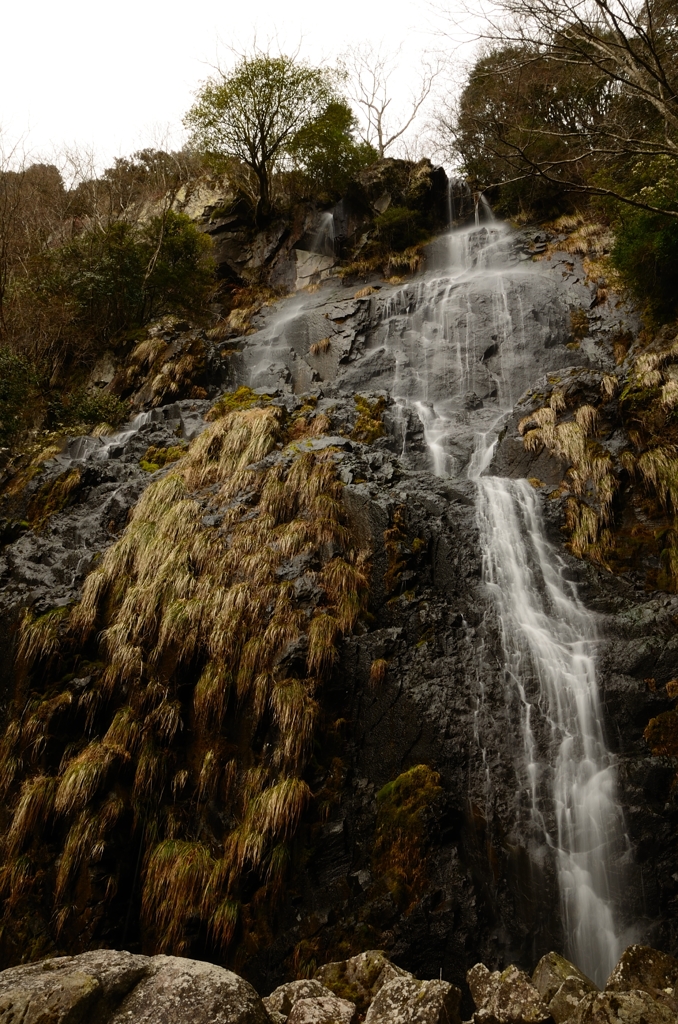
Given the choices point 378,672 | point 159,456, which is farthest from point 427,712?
point 159,456

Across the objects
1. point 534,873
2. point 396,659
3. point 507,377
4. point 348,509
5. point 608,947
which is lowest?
point 608,947

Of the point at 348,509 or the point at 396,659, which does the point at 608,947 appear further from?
the point at 348,509

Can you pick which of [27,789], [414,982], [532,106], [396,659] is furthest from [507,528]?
[532,106]

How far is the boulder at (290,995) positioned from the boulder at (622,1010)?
→ 1364 millimetres

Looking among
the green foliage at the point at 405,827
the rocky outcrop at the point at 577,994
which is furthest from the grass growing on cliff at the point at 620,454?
the rocky outcrop at the point at 577,994

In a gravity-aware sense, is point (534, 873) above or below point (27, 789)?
below

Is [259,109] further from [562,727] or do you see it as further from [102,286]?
[562,727]

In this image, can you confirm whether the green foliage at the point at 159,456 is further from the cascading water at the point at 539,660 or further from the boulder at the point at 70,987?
the boulder at the point at 70,987

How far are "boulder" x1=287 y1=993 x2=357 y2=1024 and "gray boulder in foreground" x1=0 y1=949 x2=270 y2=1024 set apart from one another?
423 millimetres

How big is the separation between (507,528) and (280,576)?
316cm

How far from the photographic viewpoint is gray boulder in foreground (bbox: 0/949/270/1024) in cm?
267

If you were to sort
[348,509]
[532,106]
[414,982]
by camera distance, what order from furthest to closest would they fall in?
[532,106], [348,509], [414,982]

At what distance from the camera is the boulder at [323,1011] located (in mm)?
3176

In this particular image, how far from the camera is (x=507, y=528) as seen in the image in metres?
8.26
